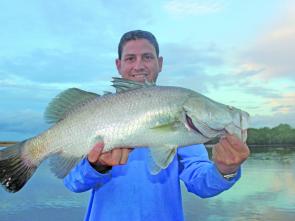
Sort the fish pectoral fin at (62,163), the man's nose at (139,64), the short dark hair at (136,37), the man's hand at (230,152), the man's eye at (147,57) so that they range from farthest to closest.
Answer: the short dark hair at (136,37)
the man's eye at (147,57)
the man's nose at (139,64)
the fish pectoral fin at (62,163)
the man's hand at (230,152)

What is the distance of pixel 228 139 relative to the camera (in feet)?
13.0

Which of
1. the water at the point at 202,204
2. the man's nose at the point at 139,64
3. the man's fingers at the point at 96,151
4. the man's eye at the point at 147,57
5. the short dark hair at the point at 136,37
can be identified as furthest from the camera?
the water at the point at 202,204

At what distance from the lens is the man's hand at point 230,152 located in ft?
13.0

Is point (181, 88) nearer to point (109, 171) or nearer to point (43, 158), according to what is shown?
point (109, 171)

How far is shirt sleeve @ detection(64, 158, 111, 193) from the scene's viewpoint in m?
4.34

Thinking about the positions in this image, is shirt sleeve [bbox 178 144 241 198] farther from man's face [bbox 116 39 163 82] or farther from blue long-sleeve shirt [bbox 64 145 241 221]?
man's face [bbox 116 39 163 82]

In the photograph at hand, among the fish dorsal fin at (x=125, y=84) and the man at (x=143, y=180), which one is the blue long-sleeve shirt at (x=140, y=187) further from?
the fish dorsal fin at (x=125, y=84)

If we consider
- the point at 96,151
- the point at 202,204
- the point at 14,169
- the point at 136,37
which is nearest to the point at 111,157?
the point at 96,151

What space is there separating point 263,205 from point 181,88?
23663mm

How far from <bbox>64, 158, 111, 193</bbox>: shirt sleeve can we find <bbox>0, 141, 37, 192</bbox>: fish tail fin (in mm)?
486

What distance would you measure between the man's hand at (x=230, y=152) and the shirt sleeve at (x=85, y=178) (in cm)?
124

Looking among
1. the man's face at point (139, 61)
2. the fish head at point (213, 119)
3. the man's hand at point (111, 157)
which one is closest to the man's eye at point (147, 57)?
the man's face at point (139, 61)

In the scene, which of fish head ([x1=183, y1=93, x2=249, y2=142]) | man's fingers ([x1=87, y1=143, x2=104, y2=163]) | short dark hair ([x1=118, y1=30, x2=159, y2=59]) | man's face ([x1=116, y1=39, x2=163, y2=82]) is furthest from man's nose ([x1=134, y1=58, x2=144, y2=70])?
man's fingers ([x1=87, y1=143, x2=104, y2=163])

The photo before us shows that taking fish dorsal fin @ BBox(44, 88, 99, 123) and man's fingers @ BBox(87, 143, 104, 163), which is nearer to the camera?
man's fingers @ BBox(87, 143, 104, 163)
